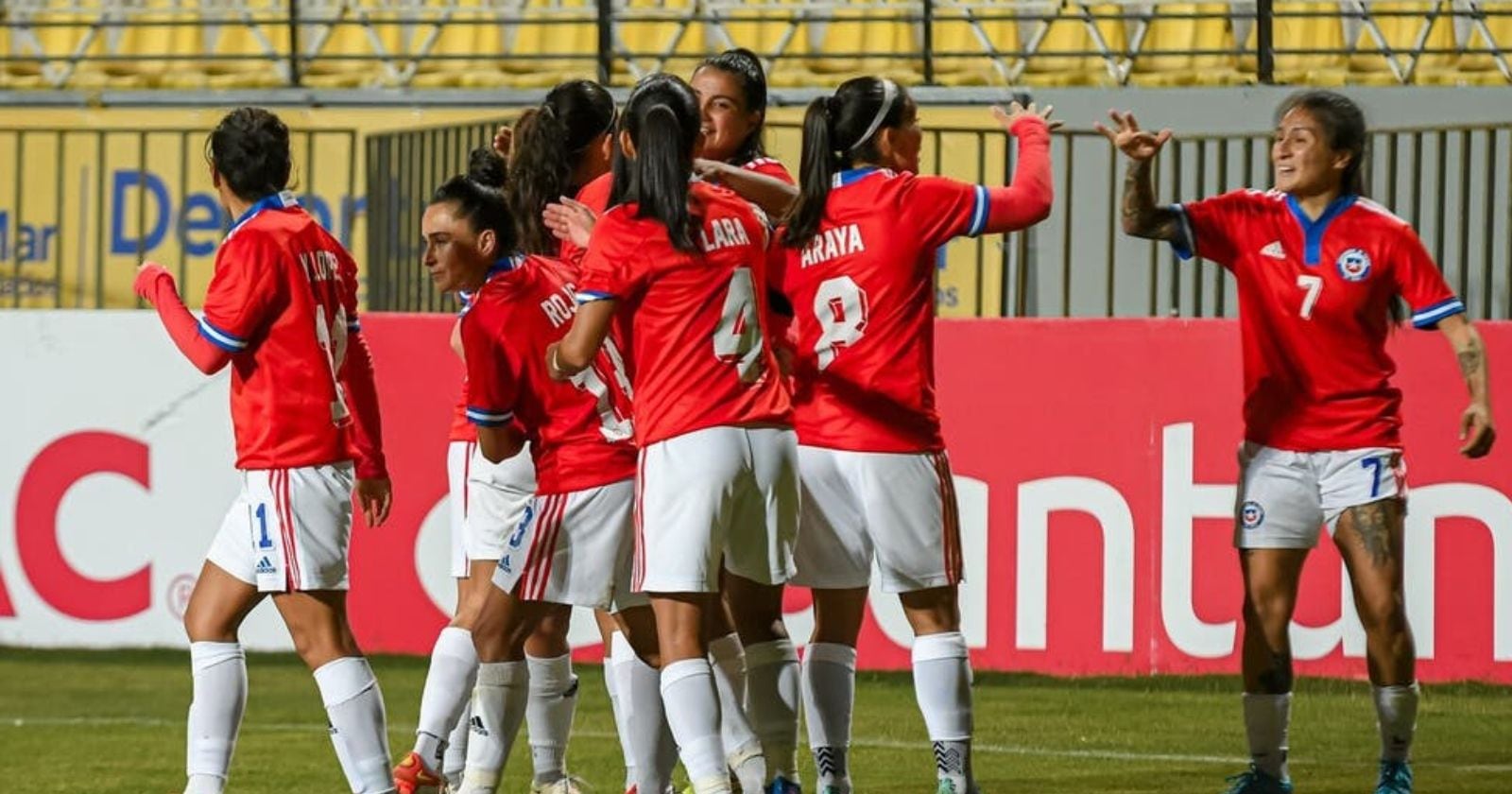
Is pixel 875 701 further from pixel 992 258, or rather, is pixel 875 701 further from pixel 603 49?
pixel 603 49

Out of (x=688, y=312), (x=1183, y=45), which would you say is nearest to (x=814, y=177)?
(x=688, y=312)

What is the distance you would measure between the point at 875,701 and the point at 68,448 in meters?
4.27

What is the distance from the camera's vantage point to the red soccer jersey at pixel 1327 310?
25.0ft

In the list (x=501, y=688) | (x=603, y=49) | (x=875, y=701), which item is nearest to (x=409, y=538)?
(x=875, y=701)

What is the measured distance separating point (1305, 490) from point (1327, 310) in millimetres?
538

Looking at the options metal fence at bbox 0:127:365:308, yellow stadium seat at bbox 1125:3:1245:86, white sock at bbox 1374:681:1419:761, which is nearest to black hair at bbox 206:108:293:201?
white sock at bbox 1374:681:1419:761

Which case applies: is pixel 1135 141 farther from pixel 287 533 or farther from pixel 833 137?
pixel 287 533

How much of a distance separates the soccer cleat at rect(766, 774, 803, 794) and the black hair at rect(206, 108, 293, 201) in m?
2.14

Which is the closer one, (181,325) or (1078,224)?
(181,325)

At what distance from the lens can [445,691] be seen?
7453 mm

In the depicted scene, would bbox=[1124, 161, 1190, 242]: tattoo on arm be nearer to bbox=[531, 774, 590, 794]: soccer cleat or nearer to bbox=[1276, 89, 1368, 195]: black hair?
bbox=[1276, 89, 1368, 195]: black hair

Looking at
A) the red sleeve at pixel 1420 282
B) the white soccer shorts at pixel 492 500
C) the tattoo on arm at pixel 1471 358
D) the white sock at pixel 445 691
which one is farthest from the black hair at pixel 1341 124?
the white sock at pixel 445 691

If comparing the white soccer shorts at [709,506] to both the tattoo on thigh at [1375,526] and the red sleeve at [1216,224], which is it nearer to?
the red sleeve at [1216,224]

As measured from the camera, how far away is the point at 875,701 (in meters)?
10.9
